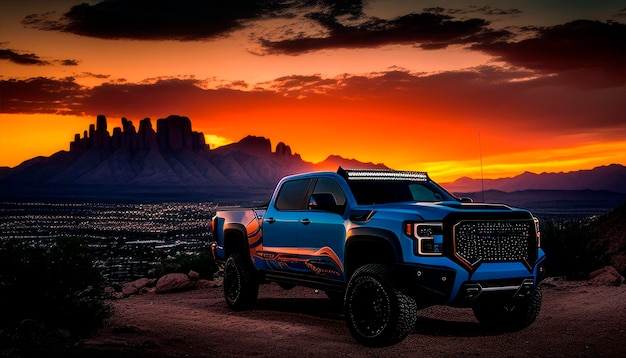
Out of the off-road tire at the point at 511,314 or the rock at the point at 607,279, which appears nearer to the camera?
the off-road tire at the point at 511,314

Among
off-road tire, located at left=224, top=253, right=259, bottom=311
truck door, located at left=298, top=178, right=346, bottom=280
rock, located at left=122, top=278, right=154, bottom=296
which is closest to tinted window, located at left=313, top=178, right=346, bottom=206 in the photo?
truck door, located at left=298, top=178, right=346, bottom=280

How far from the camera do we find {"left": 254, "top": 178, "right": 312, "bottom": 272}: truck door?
11797 mm

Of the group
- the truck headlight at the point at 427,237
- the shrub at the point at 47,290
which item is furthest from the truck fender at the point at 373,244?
the shrub at the point at 47,290

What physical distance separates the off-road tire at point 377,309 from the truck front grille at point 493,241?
95 centimetres

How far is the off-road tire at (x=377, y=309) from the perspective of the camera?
31.4ft

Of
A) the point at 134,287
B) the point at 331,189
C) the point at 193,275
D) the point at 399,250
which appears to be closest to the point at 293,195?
the point at 331,189

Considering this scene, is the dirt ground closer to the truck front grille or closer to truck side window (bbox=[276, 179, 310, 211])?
the truck front grille

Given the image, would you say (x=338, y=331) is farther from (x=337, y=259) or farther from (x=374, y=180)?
(x=374, y=180)

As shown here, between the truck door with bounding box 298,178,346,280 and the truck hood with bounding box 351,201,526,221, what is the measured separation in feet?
1.34

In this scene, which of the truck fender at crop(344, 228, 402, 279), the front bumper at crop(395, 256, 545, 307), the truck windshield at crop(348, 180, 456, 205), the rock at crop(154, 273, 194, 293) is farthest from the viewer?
the rock at crop(154, 273, 194, 293)

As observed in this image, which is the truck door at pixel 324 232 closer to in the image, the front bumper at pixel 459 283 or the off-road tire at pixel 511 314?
the front bumper at pixel 459 283

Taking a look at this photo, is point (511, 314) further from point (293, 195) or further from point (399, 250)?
point (293, 195)

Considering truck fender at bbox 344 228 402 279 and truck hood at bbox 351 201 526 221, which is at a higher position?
truck hood at bbox 351 201 526 221

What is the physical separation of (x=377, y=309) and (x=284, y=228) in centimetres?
264
